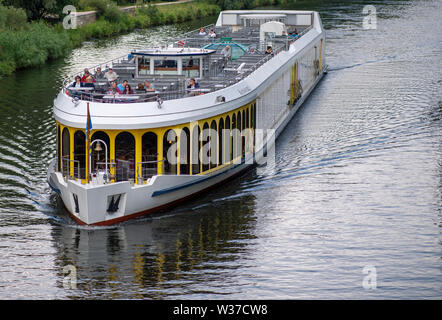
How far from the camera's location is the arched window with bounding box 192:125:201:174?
23297mm

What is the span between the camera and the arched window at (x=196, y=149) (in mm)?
23297

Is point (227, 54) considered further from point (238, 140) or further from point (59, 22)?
point (59, 22)

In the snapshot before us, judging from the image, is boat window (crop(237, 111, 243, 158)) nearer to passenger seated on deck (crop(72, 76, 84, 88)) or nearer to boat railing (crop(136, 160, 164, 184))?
boat railing (crop(136, 160, 164, 184))

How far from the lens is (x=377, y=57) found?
49.7m

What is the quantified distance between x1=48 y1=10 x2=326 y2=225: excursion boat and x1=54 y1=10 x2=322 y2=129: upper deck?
1.3 inches

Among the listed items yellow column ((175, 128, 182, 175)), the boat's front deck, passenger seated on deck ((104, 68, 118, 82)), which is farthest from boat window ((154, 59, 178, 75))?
yellow column ((175, 128, 182, 175))

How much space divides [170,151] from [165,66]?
517 centimetres

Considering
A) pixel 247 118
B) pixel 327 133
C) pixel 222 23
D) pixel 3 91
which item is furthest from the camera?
pixel 222 23
